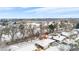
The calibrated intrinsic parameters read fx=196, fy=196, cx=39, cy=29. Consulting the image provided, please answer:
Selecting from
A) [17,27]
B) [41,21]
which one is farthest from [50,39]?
[17,27]

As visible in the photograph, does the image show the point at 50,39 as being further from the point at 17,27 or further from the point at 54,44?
the point at 17,27
